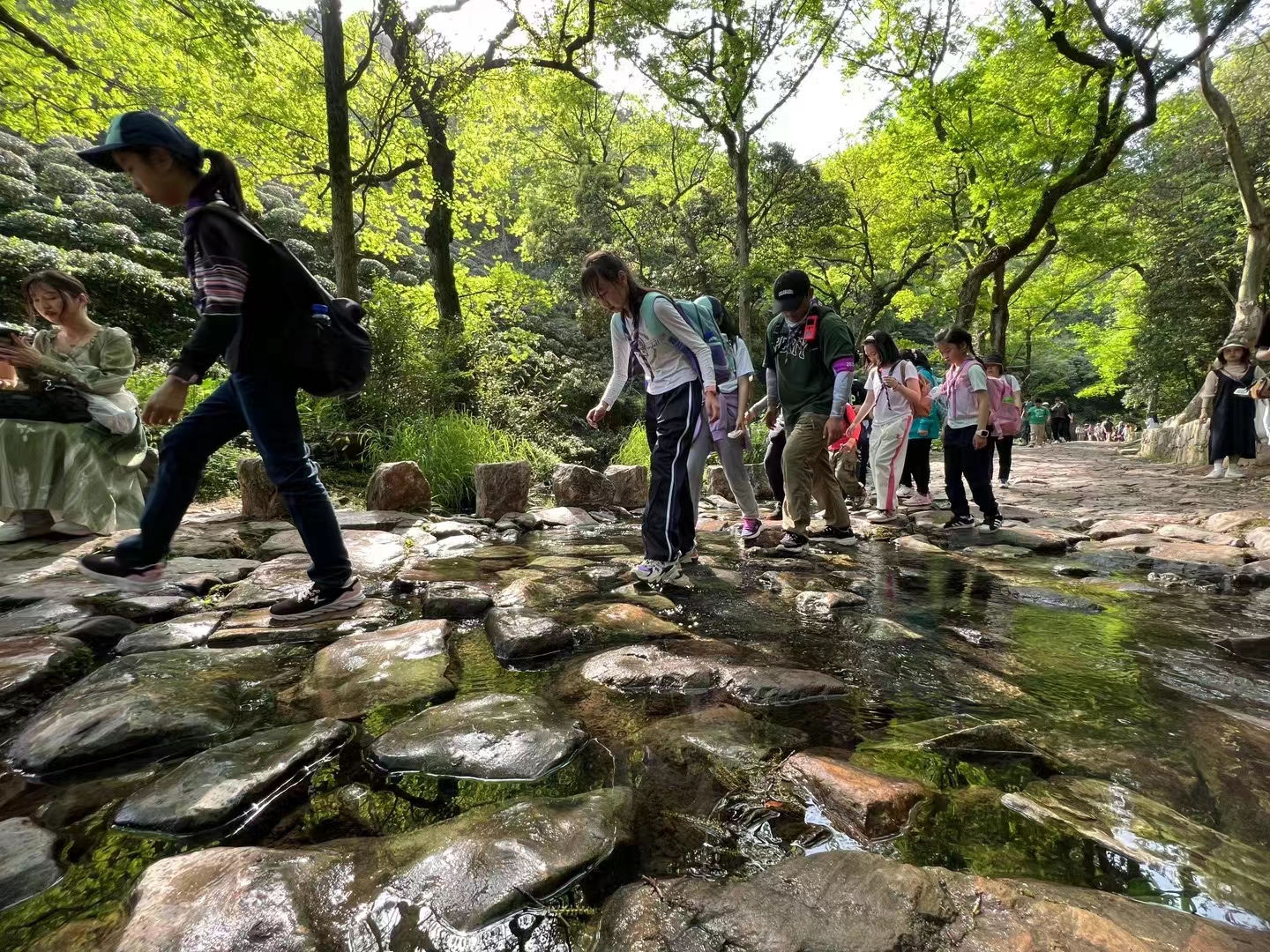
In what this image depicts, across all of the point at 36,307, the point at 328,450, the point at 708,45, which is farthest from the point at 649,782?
the point at 708,45

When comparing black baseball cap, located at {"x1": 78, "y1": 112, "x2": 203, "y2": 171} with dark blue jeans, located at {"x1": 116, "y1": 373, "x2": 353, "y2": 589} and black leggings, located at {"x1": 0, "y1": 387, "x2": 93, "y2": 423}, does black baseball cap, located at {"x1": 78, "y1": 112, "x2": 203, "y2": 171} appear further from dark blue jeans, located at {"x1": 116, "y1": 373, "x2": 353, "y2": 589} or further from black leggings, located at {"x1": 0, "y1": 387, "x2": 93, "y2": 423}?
black leggings, located at {"x1": 0, "y1": 387, "x2": 93, "y2": 423}

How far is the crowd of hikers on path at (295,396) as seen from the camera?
2324 mm

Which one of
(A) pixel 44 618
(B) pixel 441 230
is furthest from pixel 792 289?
(B) pixel 441 230

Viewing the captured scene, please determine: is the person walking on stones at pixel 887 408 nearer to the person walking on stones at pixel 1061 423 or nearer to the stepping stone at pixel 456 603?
the stepping stone at pixel 456 603

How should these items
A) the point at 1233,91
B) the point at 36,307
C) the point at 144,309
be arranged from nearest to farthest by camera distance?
the point at 36,307 → the point at 144,309 → the point at 1233,91

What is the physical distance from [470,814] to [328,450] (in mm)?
7292

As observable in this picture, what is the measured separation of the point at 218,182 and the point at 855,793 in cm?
317

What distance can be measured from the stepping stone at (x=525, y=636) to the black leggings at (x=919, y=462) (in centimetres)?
624

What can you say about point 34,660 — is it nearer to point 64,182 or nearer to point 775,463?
point 775,463

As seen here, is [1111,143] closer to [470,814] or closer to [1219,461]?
[1219,461]

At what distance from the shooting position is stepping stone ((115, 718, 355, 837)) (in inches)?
47.6

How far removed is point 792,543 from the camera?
4.50m

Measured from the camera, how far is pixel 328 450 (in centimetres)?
745

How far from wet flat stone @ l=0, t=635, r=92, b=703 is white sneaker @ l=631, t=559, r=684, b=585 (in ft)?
7.92
